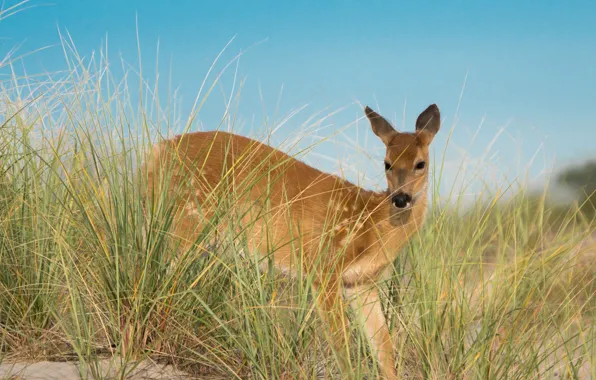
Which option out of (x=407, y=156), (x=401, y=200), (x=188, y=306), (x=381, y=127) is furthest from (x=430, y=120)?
(x=188, y=306)

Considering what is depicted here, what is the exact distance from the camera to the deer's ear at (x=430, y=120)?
21.2 ft

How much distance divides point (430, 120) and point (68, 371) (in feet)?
12.1

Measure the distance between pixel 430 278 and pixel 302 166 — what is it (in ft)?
8.81

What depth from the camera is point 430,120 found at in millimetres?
6492

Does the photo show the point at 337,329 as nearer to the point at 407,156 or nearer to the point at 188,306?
the point at 188,306

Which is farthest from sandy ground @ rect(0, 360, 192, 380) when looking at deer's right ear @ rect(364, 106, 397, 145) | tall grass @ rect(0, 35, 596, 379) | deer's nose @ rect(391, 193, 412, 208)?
deer's right ear @ rect(364, 106, 397, 145)

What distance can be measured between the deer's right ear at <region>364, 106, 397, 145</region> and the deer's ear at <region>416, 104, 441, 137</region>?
256 mm

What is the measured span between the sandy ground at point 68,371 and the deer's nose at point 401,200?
221 centimetres

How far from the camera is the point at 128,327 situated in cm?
433

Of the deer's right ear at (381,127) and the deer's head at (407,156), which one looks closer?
the deer's head at (407,156)

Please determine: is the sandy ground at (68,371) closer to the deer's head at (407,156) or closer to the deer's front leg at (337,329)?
the deer's front leg at (337,329)

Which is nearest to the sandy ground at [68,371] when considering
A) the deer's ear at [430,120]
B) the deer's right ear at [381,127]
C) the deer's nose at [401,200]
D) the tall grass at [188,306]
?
the tall grass at [188,306]

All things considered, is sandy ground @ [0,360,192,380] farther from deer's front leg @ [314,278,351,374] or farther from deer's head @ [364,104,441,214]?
deer's head @ [364,104,441,214]

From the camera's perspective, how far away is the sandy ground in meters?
4.22
